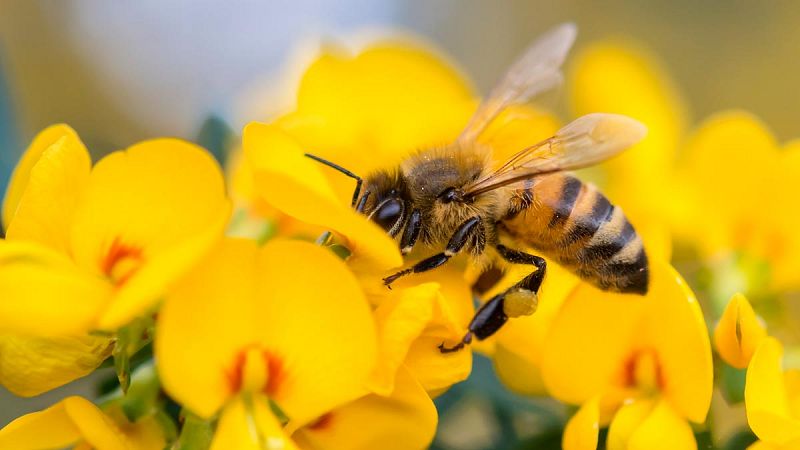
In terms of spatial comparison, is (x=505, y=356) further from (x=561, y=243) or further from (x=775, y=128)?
(x=775, y=128)

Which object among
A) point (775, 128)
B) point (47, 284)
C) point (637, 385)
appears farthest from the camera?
point (775, 128)

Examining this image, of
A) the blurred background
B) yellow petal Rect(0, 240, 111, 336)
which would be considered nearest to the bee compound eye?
yellow petal Rect(0, 240, 111, 336)

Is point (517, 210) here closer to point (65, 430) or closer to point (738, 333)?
point (738, 333)

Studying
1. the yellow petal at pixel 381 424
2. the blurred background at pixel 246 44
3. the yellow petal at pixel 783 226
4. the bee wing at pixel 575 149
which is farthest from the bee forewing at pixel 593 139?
the blurred background at pixel 246 44

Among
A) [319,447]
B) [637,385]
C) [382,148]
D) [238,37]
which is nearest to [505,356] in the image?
[637,385]

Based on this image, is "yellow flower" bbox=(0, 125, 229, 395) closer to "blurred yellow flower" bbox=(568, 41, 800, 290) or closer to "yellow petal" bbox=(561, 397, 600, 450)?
"yellow petal" bbox=(561, 397, 600, 450)

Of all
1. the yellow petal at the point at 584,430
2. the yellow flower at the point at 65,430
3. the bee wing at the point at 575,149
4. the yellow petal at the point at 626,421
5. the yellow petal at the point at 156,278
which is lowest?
the yellow flower at the point at 65,430

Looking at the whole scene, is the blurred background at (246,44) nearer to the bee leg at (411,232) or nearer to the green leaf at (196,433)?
the bee leg at (411,232)

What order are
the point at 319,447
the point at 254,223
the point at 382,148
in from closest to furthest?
the point at 319,447 < the point at 254,223 < the point at 382,148
